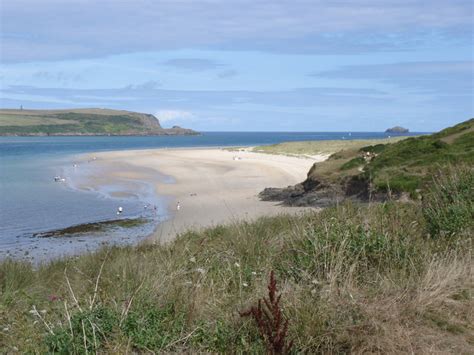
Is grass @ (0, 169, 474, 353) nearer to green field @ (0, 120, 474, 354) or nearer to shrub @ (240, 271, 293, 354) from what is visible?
green field @ (0, 120, 474, 354)

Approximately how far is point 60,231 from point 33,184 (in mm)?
15806

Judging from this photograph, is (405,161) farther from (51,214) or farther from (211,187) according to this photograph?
(51,214)

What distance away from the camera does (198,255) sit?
22.4 feet

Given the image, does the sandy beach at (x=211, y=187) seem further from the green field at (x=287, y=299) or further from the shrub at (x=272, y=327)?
the shrub at (x=272, y=327)

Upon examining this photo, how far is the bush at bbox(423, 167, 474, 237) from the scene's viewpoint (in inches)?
291

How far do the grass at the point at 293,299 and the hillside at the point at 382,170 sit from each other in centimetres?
926

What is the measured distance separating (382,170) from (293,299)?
14.8m

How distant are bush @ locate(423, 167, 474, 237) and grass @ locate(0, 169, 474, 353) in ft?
0.28

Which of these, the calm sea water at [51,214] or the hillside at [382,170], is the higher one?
the hillside at [382,170]

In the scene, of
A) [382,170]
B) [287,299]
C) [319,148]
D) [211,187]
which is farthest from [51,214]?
[319,148]

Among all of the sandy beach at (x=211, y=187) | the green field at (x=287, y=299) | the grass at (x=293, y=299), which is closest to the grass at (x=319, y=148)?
the sandy beach at (x=211, y=187)

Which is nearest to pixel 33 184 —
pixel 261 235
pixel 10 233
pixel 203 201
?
pixel 203 201

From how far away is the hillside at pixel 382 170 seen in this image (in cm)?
1714

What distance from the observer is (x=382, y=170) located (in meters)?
19.2
